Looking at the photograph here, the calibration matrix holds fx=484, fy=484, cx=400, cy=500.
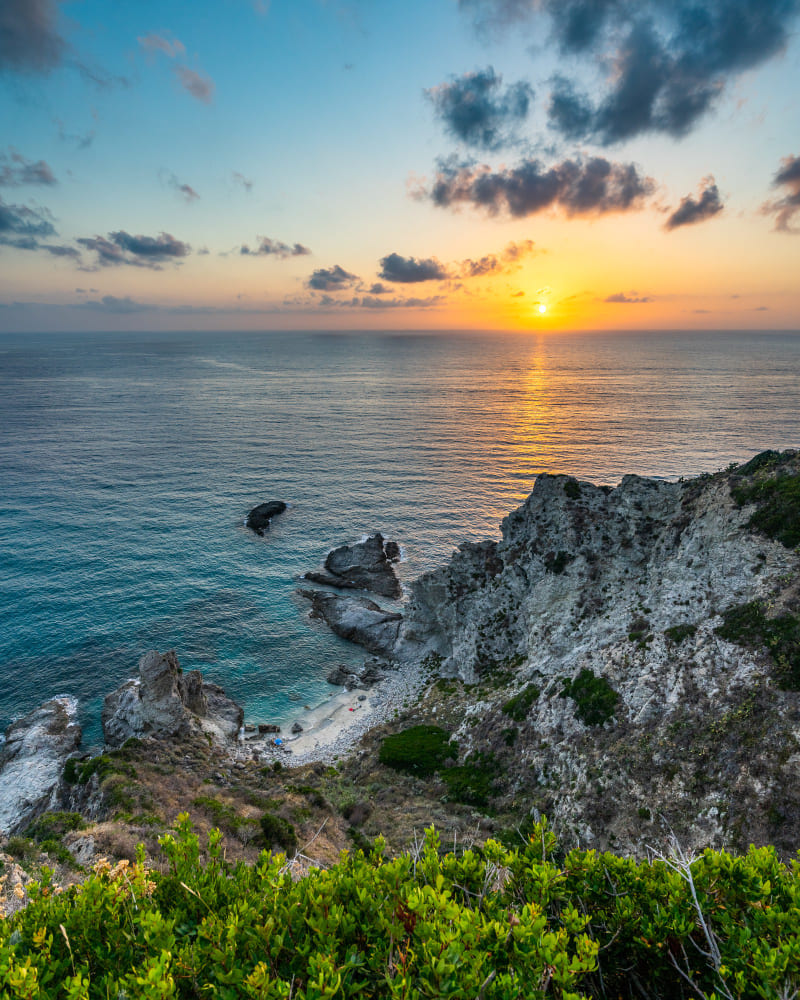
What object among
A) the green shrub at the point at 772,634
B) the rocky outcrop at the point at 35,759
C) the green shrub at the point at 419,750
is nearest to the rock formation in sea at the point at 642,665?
the green shrub at the point at 772,634

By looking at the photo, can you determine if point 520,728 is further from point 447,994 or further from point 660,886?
point 447,994

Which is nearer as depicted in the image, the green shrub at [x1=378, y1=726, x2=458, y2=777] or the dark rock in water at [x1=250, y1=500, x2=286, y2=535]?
the green shrub at [x1=378, y1=726, x2=458, y2=777]

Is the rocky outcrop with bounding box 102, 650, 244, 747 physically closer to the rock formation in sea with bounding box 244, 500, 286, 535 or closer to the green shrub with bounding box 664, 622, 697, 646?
the rock formation in sea with bounding box 244, 500, 286, 535

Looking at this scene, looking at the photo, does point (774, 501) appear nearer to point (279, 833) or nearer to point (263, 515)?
point (279, 833)

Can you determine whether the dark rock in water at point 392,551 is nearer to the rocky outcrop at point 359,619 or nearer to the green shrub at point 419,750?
the rocky outcrop at point 359,619

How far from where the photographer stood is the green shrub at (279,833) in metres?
27.2

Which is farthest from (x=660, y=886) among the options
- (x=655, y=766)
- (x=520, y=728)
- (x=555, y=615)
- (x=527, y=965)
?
(x=555, y=615)

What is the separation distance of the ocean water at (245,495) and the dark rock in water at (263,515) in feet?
6.36

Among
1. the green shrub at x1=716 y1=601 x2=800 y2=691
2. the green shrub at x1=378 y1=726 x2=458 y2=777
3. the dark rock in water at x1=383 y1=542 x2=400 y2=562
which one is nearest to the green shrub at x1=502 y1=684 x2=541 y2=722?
the green shrub at x1=378 y1=726 x2=458 y2=777

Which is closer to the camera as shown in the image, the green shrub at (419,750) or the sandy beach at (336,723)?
the green shrub at (419,750)

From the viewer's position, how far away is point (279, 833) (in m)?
27.7

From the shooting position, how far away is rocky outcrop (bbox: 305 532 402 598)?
67.0 meters

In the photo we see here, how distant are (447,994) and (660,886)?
18.6 ft

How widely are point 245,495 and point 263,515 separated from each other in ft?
34.8
